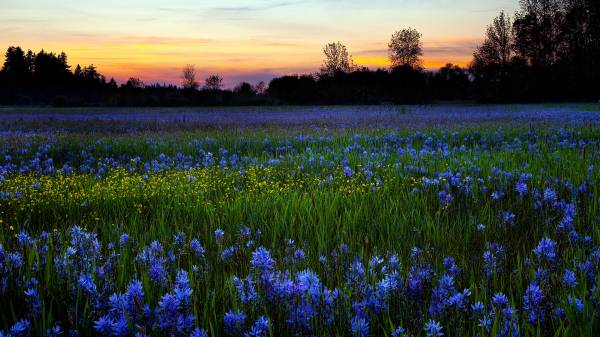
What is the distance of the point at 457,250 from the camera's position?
10.3 feet

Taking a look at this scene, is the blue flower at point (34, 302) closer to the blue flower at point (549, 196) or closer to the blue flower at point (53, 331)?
the blue flower at point (53, 331)

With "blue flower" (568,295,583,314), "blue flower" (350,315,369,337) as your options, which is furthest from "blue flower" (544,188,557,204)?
"blue flower" (350,315,369,337)

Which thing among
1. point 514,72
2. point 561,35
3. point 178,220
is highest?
point 561,35

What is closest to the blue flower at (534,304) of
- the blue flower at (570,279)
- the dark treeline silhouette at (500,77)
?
the blue flower at (570,279)

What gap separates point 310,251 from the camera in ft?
10.5

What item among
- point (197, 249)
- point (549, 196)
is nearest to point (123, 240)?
point (197, 249)

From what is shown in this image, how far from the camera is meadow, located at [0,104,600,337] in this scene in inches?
78.0

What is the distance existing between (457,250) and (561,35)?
5996cm

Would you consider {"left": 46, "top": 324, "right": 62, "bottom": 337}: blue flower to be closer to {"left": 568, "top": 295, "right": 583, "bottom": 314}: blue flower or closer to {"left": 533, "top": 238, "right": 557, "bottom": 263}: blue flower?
{"left": 568, "top": 295, "right": 583, "bottom": 314}: blue flower

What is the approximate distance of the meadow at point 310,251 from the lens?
1981mm

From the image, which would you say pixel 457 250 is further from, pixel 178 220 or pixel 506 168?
pixel 506 168

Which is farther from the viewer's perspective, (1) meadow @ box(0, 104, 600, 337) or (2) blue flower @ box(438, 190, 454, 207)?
(2) blue flower @ box(438, 190, 454, 207)

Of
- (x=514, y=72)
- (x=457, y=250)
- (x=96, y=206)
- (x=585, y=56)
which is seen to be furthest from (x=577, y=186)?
(x=514, y=72)

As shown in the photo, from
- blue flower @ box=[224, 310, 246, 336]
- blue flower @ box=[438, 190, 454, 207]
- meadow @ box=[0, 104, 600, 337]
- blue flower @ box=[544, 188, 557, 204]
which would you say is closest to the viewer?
blue flower @ box=[224, 310, 246, 336]
